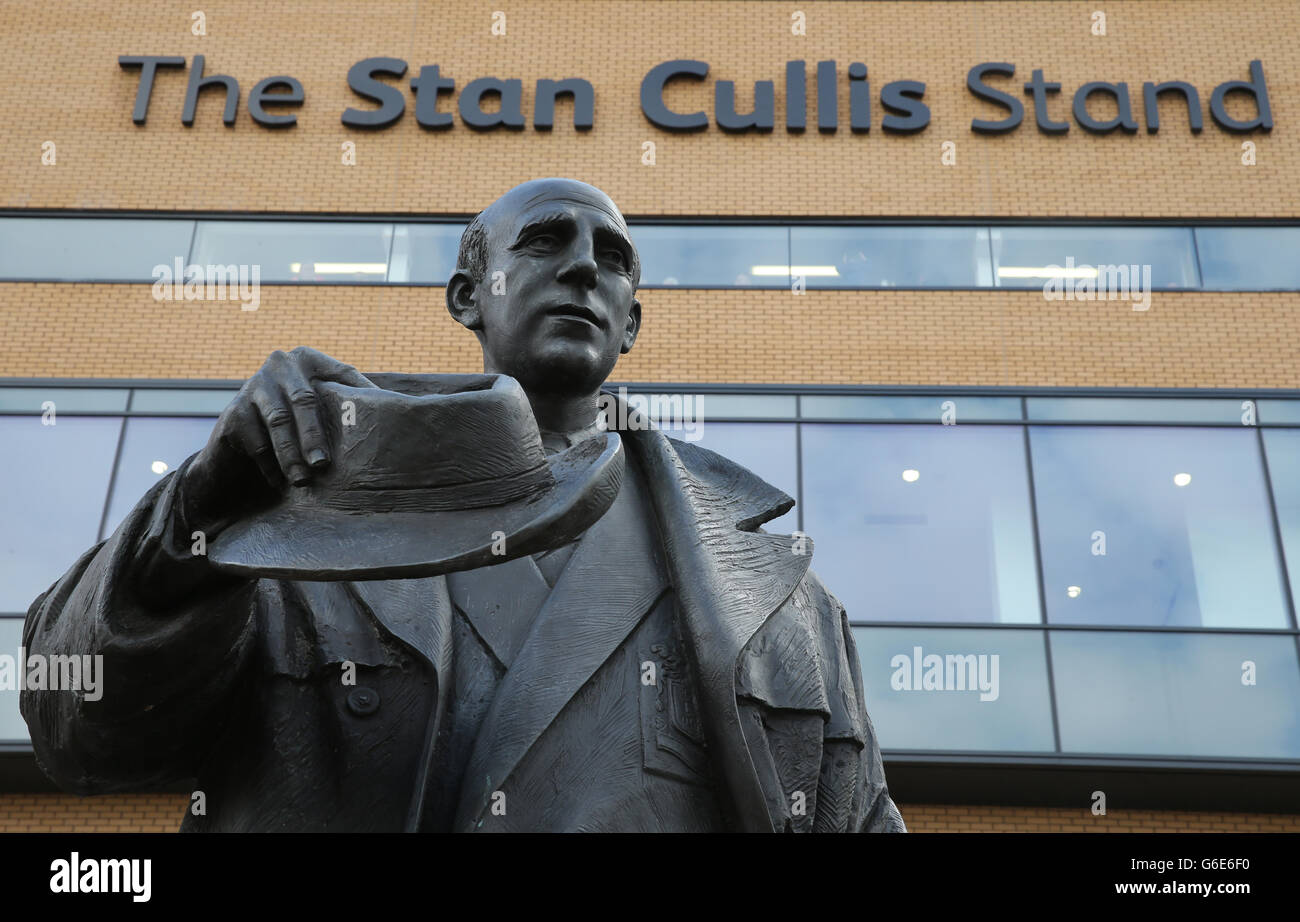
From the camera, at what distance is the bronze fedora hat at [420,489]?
66.1 inches

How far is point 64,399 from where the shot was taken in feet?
46.4

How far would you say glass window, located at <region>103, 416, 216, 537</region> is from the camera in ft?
44.4

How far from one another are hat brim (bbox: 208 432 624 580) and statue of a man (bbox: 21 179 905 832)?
0.08 m

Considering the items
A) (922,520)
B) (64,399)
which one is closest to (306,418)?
(922,520)

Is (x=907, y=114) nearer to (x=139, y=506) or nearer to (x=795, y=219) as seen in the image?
(x=795, y=219)

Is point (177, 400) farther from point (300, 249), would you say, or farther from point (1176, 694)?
point (1176, 694)

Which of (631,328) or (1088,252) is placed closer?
(631,328)

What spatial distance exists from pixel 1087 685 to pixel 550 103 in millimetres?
9165

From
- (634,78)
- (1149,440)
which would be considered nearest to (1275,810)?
(1149,440)

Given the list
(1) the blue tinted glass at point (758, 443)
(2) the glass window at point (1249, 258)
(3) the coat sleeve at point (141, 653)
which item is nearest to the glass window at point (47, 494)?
(1) the blue tinted glass at point (758, 443)

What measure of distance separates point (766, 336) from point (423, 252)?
410cm

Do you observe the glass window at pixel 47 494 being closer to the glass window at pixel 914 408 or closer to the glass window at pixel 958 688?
the glass window at pixel 914 408

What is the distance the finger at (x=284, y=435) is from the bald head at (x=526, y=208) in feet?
3.35

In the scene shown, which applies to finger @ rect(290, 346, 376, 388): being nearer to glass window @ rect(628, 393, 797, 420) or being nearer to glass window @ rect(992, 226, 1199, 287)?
glass window @ rect(628, 393, 797, 420)
